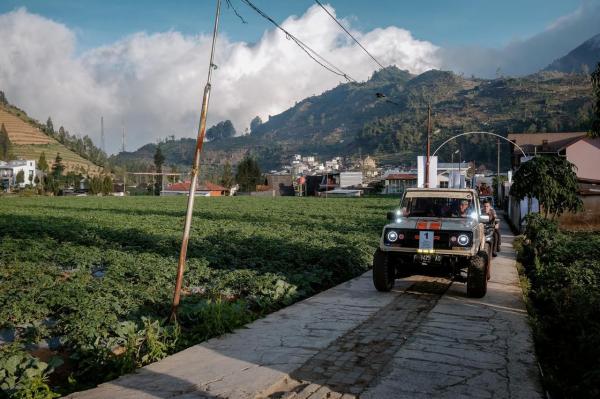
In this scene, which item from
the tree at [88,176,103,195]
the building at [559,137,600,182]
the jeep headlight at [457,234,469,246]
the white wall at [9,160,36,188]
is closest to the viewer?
the jeep headlight at [457,234,469,246]

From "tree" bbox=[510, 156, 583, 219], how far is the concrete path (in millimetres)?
13516

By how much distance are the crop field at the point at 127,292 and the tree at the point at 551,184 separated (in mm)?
7869

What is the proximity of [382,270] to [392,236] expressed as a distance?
0.74m

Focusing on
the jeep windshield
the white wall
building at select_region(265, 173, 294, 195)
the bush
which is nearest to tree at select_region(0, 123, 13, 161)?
the white wall

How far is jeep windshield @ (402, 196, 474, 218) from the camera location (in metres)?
11.4

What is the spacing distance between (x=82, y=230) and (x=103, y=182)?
98.1 m

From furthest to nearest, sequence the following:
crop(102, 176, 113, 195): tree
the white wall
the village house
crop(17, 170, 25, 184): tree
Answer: the white wall < crop(17, 170, 25, 184): tree < crop(102, 176, 113, 195): tree < the village house

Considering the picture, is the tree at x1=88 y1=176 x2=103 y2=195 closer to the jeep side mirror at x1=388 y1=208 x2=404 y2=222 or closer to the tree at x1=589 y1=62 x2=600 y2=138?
the jeep side mirror at x1=388 y1=208 x2=404 y2=222

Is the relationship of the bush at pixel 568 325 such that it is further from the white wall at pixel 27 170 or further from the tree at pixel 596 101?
the white wall at pixel 27 170

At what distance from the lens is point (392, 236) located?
34.3 feet

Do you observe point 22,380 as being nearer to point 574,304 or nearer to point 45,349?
point 45,349

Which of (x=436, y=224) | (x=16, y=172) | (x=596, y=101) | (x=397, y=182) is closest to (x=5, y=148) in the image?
(x=16, y=172)

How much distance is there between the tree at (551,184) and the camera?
70.7ft

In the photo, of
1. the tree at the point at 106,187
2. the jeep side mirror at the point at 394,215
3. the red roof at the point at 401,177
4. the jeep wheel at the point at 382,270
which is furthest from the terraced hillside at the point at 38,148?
the jeep wheel at the point at 382,270
